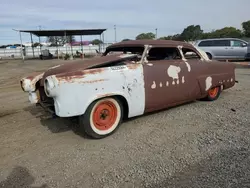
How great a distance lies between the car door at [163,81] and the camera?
14.2 ft

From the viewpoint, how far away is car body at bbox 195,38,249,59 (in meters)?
15.7

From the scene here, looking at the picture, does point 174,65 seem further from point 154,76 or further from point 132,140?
point 132,140

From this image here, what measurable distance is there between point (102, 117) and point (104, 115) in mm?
47

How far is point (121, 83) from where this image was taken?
3.93m

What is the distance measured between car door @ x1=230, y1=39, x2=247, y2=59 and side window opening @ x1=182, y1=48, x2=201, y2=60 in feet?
38.5

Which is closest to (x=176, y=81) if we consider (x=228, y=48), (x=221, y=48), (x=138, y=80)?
(x=138, y=80)

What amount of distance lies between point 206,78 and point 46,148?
3.75 meters

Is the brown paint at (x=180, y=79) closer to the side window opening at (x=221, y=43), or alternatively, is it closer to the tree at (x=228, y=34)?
the side window opening at (x=221, y=43)

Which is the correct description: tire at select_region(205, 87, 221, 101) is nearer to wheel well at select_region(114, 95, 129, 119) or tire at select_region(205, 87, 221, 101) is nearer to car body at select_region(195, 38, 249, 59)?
wheel well at select_region(114, 95, 129, 119)

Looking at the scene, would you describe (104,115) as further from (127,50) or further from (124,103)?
(127,50)

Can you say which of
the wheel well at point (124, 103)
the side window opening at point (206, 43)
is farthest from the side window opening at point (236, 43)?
the wheel well at point (124, 103)

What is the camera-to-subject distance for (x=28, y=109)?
5.66 meters

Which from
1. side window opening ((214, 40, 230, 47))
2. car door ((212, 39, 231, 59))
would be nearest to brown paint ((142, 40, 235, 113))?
car door ((212, 39, 231, 59))

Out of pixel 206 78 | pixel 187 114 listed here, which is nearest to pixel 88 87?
pixel 187 114
